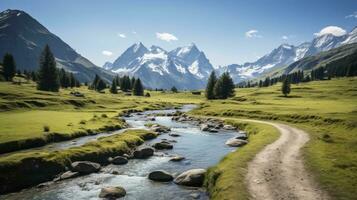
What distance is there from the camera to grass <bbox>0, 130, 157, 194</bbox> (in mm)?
32188

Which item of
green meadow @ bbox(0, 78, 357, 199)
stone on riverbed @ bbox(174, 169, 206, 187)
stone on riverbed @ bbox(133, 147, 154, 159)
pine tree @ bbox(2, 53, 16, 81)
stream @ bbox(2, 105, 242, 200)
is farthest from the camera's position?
pine tree @ bbox(2, 53, 16, 81)

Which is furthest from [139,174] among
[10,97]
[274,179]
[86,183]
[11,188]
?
[10,97]

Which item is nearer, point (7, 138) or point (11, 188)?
point (11, 188)

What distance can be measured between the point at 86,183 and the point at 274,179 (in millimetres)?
19254

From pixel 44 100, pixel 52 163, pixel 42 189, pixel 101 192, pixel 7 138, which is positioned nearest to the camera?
pixel 101 192

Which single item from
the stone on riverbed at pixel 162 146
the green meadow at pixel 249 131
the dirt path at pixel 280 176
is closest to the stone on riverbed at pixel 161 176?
the green meadow at pixel 249 131

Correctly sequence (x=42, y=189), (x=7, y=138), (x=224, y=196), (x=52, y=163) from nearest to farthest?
(x=224, y=196)
(x=42, y=189)
(x=52, y=163)
(x=7, y=138)

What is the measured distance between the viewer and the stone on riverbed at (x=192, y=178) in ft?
106

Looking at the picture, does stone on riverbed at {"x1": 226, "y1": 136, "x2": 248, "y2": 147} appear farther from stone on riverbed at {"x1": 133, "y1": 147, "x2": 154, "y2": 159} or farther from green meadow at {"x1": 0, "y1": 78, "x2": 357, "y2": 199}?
stone on riverbed at {"x1": 133, "y1": 147, "x2": 154, "y2": 159}

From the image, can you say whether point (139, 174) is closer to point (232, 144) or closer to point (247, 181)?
point (247, 181)

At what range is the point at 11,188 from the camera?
1216 inches

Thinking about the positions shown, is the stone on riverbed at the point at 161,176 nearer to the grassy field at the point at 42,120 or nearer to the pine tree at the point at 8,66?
the grassy field at the point at 42,120

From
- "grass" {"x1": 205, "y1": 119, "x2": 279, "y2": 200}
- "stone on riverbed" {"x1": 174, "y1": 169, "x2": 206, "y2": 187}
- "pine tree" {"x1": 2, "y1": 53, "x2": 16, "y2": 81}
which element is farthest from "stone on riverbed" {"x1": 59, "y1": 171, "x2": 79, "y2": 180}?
"pine tree" {"x1": 2, "y1": 53, "x2": 16, "y2": 81}

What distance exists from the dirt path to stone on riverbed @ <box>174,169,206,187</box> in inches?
206
